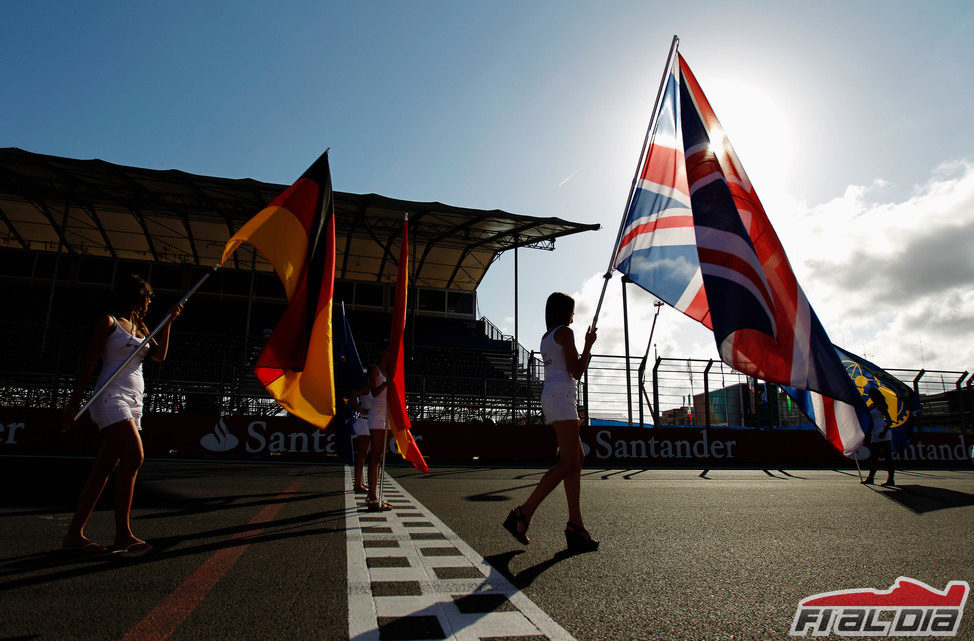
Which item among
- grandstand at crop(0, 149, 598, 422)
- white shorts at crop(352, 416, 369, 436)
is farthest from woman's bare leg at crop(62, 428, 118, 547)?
grandstand at crop(0, 149, 598, 422)

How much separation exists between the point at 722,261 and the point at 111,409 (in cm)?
416

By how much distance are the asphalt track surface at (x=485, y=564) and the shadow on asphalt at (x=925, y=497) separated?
84 mm

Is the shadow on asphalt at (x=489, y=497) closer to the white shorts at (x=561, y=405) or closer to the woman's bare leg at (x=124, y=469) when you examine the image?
the white shorts at (x=561, y=405)

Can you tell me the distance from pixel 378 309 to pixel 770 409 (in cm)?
2390

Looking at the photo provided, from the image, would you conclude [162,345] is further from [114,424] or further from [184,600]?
[184,600]

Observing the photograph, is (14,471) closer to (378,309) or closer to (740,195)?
(740,195)

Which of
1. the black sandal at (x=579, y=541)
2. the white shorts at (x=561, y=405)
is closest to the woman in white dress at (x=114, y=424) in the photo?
the white shorts at (x=561, y=405)

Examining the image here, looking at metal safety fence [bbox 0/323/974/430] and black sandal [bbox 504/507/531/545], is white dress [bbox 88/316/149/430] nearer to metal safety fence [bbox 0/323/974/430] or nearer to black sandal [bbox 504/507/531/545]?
black sandal [bbox 504/507/531/545]

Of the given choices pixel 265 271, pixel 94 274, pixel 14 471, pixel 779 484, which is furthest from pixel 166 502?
pixel 94 274

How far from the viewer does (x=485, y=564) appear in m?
3.25

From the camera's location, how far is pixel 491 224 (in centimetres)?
2320

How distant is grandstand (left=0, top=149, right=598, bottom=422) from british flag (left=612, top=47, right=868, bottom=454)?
4711 mm

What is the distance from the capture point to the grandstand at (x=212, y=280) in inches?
715

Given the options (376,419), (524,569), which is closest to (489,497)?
(376,419)
